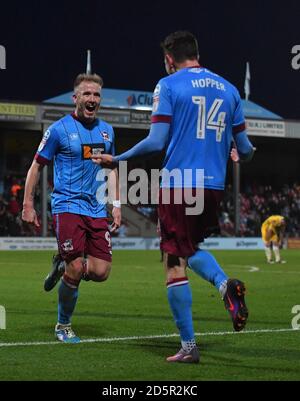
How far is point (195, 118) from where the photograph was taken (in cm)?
691

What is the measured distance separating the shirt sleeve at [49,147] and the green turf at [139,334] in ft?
5.66

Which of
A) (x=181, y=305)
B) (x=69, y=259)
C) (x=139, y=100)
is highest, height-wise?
(x=139, y=100)

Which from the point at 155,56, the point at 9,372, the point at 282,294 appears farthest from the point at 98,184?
the point at 155,56

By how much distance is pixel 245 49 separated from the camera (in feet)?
145

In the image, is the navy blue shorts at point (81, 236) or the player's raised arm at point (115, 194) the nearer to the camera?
the navy blue shorts at point (81, 236)

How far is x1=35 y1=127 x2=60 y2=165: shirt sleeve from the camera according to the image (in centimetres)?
832

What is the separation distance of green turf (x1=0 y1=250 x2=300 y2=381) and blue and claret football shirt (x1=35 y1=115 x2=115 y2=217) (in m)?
1.29

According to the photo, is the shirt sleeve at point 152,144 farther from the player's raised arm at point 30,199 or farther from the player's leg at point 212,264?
the player's raised arm at point 30,199

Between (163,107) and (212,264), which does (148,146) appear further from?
(212,264)

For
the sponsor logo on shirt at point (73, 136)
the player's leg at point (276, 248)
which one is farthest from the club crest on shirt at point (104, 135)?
the player's leg at point (276, 248)

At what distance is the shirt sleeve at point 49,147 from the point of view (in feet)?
27.3

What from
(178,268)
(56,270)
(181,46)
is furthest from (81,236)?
(181,46)

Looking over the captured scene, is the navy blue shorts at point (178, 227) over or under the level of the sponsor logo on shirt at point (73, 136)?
under

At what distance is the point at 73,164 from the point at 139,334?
1.88 meters
